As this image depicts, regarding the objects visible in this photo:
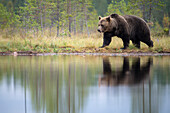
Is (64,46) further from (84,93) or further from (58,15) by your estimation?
(58,15)

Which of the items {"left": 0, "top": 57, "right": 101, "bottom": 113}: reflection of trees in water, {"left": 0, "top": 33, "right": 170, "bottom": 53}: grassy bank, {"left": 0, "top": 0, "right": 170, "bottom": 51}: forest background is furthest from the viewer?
{"left": 0, "top": 0, "right": 170, "bottom": 51}: forest background

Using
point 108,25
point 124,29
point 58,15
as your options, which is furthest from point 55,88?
point 58,15

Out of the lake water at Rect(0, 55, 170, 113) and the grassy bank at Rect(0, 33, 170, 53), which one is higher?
the grassy bank at Rect(0, 33, 170, 53)

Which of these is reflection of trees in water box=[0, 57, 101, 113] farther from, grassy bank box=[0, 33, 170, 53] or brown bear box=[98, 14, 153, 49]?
grassy bank box=[0, 33, 170, 53]

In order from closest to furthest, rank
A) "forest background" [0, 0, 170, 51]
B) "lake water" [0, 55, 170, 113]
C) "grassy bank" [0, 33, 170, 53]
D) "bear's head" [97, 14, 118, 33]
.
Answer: "lake water" [0, 55, 170, 113], "bear's head" [97, 14, 118, 33], "grassy bank" [0, 33, 170, 53], "forest background" [0, 0, 170, 51]

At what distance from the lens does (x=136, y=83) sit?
7.19 m

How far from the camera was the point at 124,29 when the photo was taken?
624 inches

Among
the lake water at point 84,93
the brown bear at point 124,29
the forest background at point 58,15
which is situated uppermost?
the forest background at point 58,15

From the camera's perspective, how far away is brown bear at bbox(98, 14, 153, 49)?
623 inches

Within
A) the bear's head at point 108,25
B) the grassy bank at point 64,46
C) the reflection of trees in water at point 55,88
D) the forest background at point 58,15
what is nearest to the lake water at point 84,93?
the reflection of trees in water at point 55,88

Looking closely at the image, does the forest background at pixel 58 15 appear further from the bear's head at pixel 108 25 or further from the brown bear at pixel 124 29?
the bear's head at pixel 108 25

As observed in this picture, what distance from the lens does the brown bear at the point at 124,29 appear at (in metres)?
15.8

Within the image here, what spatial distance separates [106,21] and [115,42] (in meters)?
2.70

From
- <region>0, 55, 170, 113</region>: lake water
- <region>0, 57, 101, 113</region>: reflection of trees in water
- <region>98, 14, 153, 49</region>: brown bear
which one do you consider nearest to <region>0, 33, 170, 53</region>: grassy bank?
<region>98, 14, 153, 49</region>: brown bear
